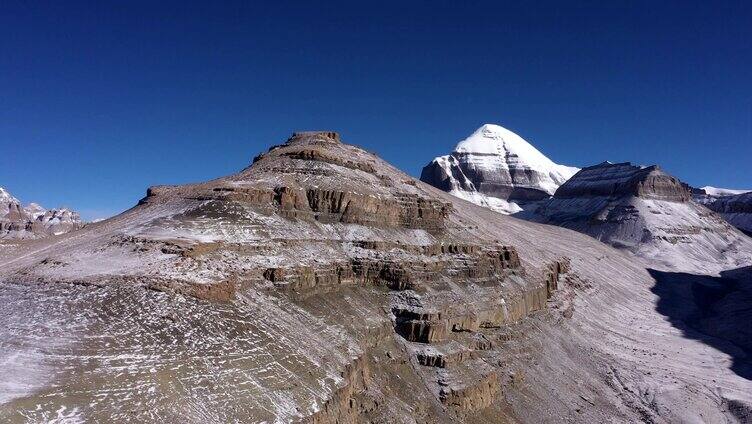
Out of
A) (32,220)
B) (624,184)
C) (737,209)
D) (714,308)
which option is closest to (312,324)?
(714,308)

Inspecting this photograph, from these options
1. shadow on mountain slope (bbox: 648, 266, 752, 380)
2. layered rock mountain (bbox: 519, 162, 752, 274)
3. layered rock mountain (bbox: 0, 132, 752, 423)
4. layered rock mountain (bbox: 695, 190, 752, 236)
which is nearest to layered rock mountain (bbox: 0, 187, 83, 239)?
layered rock mountain (bbox: 0, 132, 752, 423)

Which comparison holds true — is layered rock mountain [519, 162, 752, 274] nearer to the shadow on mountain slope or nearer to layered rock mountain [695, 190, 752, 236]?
the shadow on mountain slope

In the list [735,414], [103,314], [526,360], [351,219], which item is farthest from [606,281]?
[103,314]

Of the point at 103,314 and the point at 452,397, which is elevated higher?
the point at 103,314

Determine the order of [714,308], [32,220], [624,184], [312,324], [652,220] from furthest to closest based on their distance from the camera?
[624,184]
[652,220]
[32,220]
[714,308]
[312,324]

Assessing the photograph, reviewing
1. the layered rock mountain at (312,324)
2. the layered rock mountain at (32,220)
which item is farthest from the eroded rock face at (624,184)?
the layered rock mountain at (32,220)

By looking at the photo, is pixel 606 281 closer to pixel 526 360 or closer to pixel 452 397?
pixel 526 360

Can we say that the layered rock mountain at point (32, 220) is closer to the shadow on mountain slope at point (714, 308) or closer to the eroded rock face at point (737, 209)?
the shadow on mountain slope at point (714, 308)

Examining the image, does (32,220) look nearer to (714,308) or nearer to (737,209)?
(714,308)
